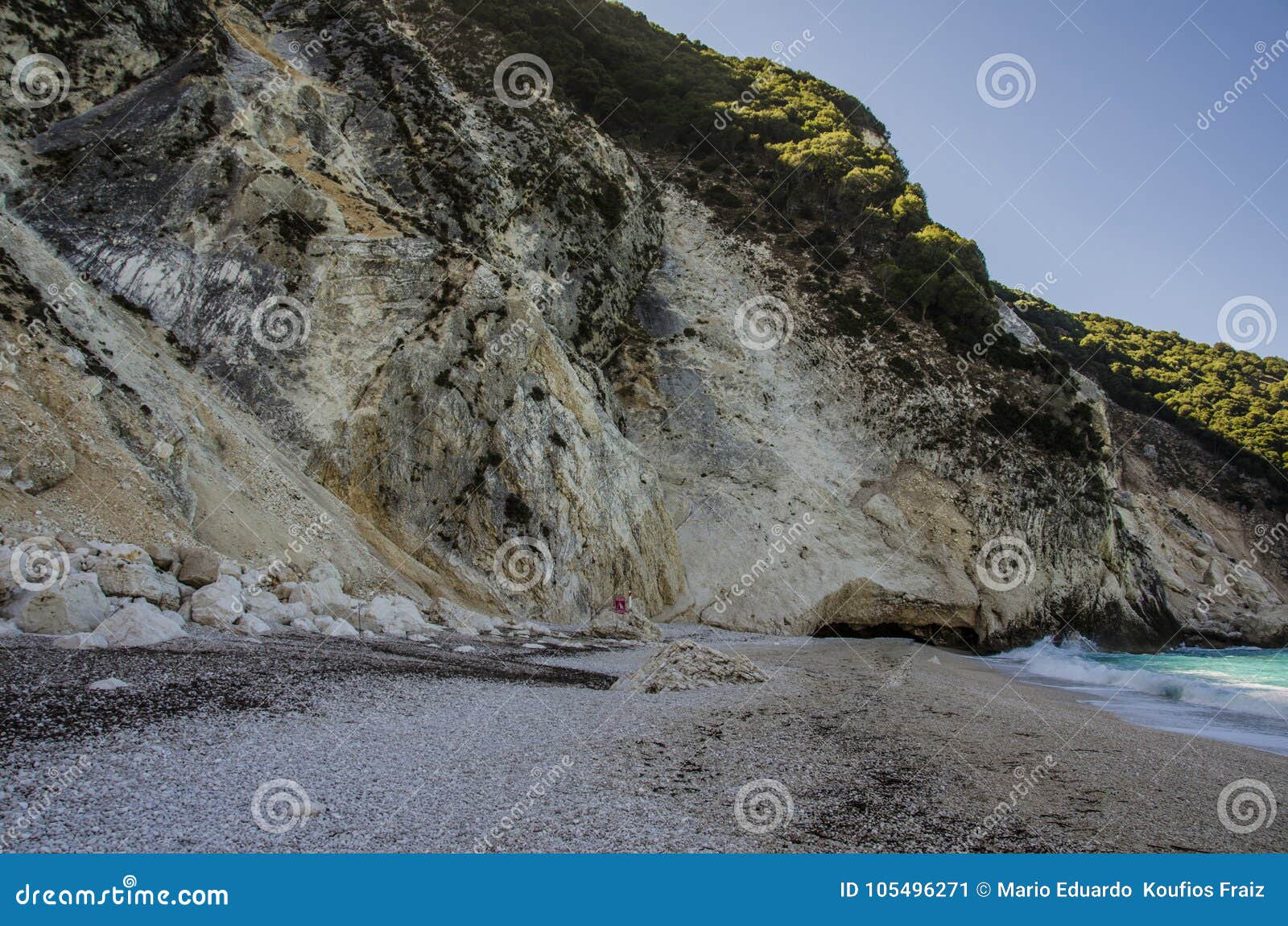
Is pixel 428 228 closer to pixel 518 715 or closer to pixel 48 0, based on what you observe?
pixel 48 0

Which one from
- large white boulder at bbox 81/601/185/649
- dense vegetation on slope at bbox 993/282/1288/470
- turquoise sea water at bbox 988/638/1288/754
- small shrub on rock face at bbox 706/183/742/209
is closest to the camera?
large white boulder at bbox 81/601/185/649

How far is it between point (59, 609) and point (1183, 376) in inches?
3303

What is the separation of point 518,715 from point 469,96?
3638cm

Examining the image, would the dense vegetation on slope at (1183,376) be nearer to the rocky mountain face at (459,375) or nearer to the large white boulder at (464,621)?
the rocky mountain face at (459,375)

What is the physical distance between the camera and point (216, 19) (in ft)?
86.3

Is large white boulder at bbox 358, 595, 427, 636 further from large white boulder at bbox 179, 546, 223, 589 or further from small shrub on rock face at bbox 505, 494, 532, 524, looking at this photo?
small shrub on rock face at bbox 505, 494, 532, 524

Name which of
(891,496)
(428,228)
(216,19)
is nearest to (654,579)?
(891,496)

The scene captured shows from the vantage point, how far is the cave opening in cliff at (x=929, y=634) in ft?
86.7

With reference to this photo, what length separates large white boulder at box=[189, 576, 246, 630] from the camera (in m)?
9.00

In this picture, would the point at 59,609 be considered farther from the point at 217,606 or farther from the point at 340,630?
the point at 340,630

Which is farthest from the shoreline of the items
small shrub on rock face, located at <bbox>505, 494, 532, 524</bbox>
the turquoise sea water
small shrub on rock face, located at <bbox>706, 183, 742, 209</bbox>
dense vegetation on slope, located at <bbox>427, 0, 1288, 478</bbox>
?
small shrub on rock face, located at <bbox>706, 183, 742, 209</bbox>

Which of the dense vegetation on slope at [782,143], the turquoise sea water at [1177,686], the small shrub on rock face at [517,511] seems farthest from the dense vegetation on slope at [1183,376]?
the small shrub on rock face at [517,511]

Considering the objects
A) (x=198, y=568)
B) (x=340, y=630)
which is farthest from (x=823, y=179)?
(x=198, y=568)

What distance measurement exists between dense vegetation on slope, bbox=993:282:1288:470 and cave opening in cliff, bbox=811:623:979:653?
44.4 metres
